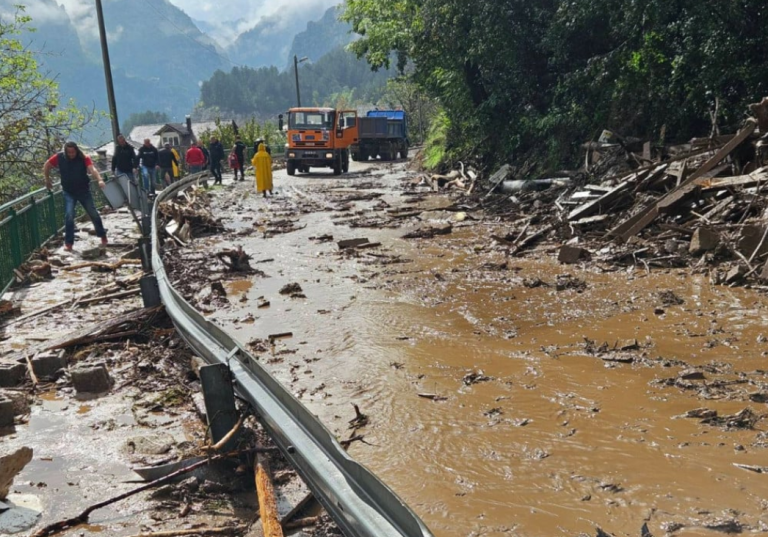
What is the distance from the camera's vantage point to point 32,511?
3.68 m

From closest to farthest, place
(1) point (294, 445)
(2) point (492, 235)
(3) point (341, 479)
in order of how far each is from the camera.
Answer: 1. (3) point (341, 479)
2. (1) point (294, 445)
3. (2) point (492, 235)

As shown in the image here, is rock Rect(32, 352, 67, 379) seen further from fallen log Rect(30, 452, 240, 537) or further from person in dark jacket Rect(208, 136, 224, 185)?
person in dark jacket Rect(208, 136, 224, 185)

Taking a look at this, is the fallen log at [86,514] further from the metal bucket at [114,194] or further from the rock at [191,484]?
the metal bucket at [114,194]

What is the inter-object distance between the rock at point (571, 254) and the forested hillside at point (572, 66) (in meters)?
4.29

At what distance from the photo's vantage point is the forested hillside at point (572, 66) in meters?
13.2

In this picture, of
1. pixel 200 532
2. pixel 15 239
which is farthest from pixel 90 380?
pixel 15 239

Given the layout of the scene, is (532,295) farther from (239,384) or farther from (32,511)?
(32,511)

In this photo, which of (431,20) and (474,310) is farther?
(431,20)

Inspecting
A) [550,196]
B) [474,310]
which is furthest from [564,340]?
[550,196]

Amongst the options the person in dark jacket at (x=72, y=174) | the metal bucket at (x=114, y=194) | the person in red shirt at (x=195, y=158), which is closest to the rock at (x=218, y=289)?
the metal bucket at (x=114, y=194)

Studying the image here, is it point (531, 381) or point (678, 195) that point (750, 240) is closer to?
point (678, 195)

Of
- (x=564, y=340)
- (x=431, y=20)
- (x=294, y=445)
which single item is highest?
(x=431, y=20)

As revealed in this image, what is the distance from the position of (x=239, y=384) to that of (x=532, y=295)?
18.6 feet

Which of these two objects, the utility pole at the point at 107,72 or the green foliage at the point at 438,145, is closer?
the utility pole at the point at 107,72
